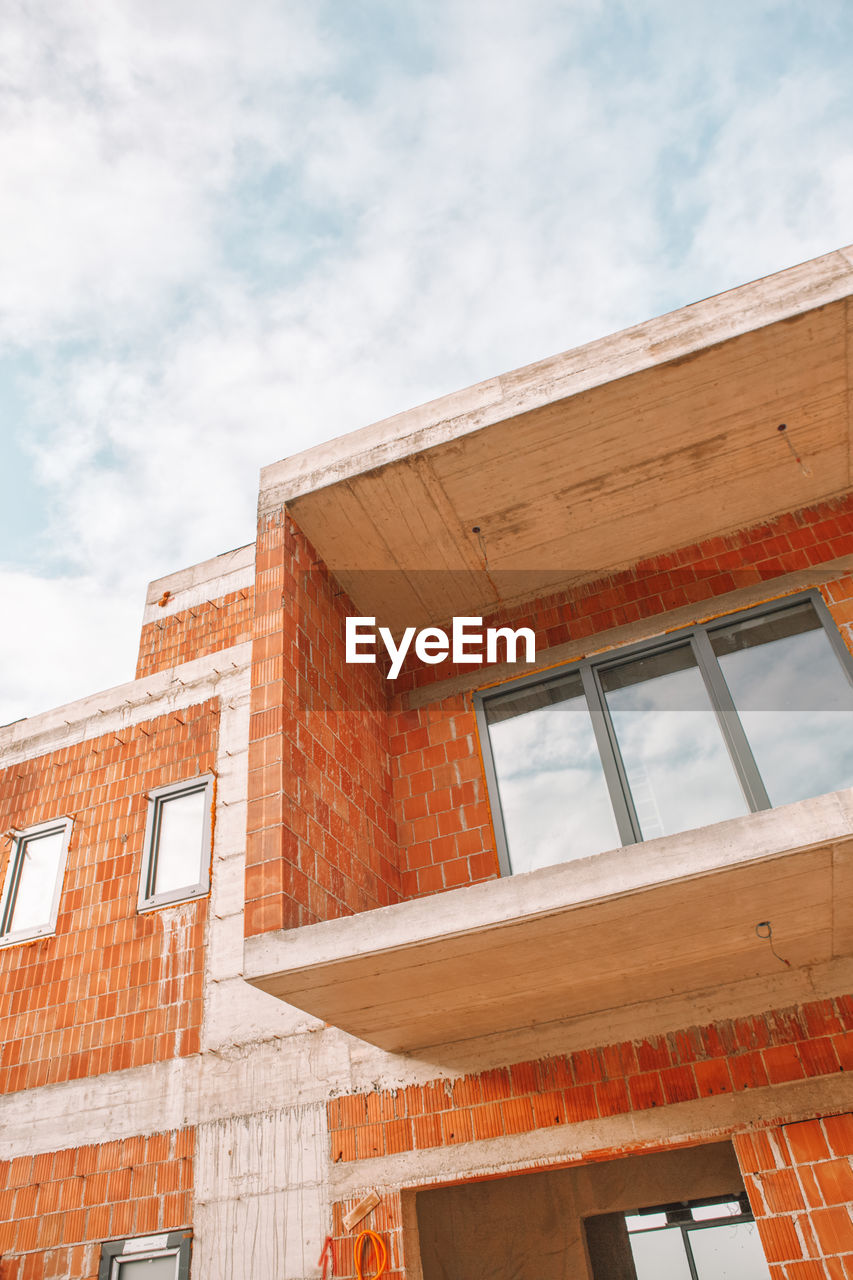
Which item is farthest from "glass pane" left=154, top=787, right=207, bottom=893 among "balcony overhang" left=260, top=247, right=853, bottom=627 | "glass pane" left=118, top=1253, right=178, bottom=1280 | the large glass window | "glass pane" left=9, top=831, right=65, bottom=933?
the large glass window

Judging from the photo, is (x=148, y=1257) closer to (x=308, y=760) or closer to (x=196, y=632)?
(x=308, y=760)

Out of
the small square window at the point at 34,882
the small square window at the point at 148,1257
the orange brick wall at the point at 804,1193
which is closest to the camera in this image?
the orange brick wall at the point at 804,1193

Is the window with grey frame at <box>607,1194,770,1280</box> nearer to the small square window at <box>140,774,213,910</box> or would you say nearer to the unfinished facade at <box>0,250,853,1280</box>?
the unfinished facade at <box>0,250,853,1280</box>

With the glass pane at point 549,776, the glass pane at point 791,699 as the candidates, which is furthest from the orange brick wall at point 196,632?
the glass pane at point 791,699

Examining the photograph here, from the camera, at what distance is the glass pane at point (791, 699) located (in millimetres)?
5762

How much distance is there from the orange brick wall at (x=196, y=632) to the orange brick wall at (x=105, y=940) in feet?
2.25

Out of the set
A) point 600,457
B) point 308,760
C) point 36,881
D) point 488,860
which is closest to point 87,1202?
point 36,881

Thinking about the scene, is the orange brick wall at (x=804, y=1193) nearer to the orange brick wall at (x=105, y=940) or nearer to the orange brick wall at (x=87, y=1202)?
the orange brick wall at (x=87, y=1202)

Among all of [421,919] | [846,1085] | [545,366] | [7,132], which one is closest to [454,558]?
[545,366]

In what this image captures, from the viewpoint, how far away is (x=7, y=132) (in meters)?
8.42

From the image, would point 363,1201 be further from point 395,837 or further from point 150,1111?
point 395,837

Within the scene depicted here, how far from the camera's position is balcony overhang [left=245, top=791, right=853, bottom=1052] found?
13.4ft

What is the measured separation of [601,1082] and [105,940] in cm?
436

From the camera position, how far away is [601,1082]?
518 cm
